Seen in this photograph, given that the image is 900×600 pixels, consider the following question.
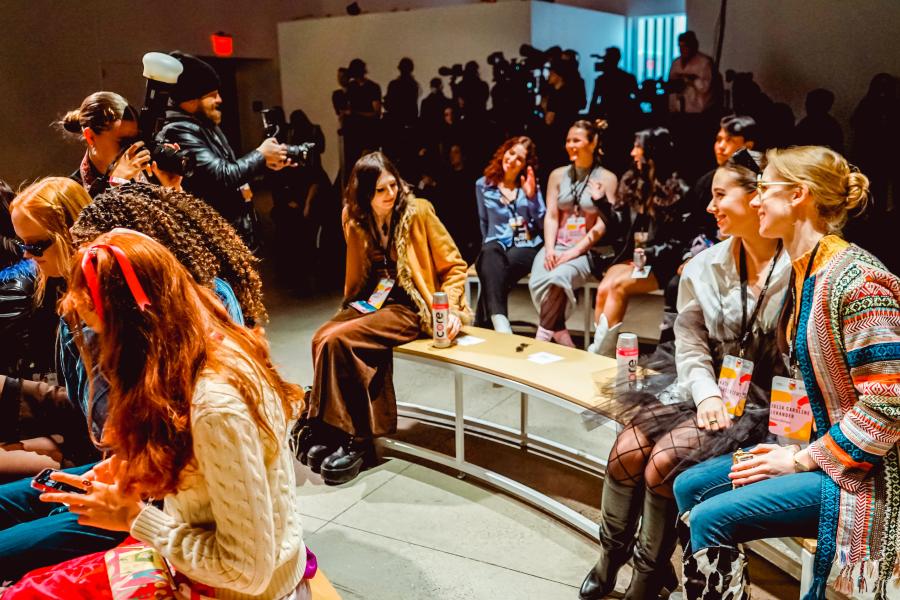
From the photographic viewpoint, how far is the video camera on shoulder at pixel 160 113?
320 cm

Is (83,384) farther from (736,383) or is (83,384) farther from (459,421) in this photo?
(736,383)

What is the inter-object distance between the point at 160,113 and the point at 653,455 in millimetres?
2671

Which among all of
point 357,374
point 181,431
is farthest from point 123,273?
point 357,374

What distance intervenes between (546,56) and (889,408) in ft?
18.2

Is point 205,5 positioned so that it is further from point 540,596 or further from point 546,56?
point 540,596

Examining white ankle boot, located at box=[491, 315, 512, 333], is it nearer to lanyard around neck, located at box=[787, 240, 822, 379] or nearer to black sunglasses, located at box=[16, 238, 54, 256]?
lanyard around neck, located at box=[787, 240, 822, 379]

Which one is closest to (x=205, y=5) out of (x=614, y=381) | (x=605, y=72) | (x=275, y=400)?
(x=605, y=72)

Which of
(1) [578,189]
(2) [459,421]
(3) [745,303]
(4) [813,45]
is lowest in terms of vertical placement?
(2) [459,421]

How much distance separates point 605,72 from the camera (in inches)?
251

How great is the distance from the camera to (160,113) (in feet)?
11.4

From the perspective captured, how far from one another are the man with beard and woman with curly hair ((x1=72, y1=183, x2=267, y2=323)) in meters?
1.28

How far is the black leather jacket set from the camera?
3.45 m

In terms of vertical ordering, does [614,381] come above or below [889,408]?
below

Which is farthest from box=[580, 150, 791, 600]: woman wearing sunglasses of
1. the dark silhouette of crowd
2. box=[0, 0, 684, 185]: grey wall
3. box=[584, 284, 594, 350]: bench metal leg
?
box=[0, 0, 684, 185]: grey wall
